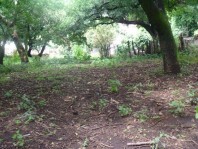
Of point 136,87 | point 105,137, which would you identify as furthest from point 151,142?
point 136,87

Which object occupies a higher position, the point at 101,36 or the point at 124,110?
the point at 101,36

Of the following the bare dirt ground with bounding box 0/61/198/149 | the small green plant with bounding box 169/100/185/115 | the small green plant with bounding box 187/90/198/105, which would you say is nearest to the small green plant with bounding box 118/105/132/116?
the bare dirt ground with bounding box 0/61/198/149

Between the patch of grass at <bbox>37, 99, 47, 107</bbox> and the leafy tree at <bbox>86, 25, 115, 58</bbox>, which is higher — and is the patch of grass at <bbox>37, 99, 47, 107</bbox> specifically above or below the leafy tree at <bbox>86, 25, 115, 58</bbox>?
below

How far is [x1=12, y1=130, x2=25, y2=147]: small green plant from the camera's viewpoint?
4.29 m

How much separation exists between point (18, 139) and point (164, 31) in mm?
5791

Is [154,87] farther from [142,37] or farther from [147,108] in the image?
[142,37]

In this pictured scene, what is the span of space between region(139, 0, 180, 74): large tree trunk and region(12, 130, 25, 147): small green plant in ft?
18.2

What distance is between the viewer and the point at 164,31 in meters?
8.72

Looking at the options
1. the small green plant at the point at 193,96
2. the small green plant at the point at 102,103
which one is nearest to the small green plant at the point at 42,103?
the small green plant at the point at 102,103

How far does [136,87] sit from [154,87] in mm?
455

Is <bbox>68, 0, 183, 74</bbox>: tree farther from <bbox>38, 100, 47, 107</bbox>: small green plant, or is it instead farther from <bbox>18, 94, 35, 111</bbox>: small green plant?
<bbox>18, 94, 35, 111</bbox>: small green plant

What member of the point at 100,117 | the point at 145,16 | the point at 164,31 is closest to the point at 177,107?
the point at 100,117

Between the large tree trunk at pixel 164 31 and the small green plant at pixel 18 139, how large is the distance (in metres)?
5.56

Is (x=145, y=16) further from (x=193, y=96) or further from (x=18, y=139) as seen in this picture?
(x=18, y=139)
